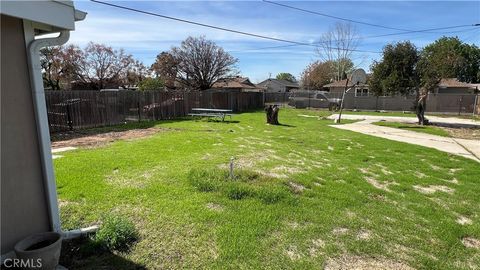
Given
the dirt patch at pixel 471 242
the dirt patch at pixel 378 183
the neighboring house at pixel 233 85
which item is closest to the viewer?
the dirt patch at pixel 471 242

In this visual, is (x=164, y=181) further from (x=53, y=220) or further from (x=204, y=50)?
(x=204, y=50)

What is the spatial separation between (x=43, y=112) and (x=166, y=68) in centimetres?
3571

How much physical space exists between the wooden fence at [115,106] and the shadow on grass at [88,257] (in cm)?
935

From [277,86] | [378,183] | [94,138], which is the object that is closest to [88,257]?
[378,183]

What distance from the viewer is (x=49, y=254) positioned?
2.61 meters

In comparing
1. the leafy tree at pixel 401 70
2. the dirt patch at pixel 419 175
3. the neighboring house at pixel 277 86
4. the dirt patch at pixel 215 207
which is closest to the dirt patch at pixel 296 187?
the dirt patch at pixel 215 207

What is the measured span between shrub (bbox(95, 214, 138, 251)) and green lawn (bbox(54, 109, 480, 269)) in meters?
0.11

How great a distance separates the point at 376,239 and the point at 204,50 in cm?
3282

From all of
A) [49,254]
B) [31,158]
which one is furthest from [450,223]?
[31,158]

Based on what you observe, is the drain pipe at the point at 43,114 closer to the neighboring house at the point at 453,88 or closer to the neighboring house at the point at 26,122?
the neighboring house at the point at 26,122

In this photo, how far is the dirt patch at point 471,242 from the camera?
3553 mm

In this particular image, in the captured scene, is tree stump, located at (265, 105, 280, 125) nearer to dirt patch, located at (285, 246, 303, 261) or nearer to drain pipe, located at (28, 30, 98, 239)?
dirt patch, located at (285, 246, 303, 261)

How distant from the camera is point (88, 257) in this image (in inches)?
119

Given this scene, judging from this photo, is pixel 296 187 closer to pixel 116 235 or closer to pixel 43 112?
pixel 116 235
